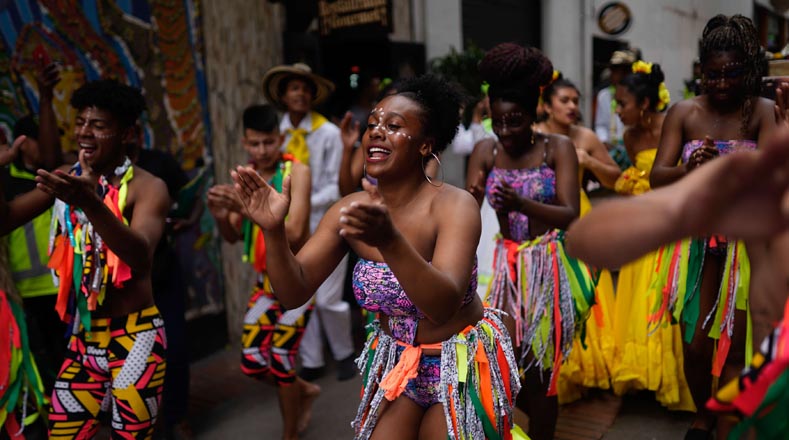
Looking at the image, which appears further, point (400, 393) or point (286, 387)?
point (286, 387)

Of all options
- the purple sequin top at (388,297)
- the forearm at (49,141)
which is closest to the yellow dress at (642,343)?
the purple sequin top at (388,297)

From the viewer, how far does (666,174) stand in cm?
338

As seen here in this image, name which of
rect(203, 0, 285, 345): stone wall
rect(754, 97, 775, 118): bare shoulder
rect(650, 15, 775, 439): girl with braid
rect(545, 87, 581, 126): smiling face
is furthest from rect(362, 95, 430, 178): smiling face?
rect(203, 0, 285, 345): stone wall

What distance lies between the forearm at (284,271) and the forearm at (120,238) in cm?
80

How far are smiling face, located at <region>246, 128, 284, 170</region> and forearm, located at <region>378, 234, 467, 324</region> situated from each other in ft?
Answer: 7.47

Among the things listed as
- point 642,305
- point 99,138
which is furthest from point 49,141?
point 642,305

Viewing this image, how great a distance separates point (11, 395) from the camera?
3.11 metres

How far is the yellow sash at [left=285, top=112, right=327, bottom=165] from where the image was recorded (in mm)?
5164

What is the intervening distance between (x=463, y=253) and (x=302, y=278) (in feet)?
1.86

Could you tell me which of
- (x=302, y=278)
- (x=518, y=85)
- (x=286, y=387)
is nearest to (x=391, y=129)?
(x=302, y=278)

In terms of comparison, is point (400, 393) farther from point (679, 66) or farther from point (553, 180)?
point (679, 66)

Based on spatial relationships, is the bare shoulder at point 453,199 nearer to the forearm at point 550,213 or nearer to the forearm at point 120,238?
the forearm at point 550,213

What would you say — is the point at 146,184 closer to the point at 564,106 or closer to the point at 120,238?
the point at 120,238

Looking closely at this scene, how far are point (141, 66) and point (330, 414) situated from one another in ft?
9.60
